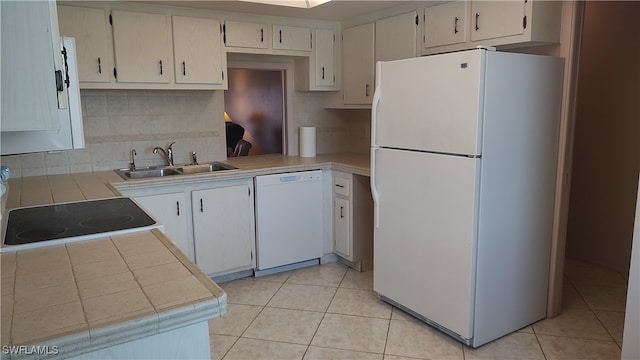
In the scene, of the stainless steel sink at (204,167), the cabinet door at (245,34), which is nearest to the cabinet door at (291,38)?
the cabinet door at (245,34)

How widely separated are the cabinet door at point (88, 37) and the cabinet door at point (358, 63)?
1.89m

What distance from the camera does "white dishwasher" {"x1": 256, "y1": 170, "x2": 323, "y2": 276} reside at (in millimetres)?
3453

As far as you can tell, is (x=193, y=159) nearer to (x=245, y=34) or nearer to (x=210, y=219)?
(x=210, y=219)

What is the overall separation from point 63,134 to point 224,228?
2048 mm

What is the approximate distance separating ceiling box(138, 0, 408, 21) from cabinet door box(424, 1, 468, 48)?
0.98 feet

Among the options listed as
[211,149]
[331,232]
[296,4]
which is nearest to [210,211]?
[211,149]

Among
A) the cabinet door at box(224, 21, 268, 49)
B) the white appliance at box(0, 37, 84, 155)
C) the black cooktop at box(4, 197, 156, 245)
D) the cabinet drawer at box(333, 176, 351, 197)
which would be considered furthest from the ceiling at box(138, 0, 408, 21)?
the white appliance at box(0, 37, 84, 155)

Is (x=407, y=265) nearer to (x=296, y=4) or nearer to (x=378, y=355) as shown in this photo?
(x=378, y=355)

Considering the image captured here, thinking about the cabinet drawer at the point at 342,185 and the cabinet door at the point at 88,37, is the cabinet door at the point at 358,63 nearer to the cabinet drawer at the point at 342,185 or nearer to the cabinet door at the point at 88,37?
the cabinet drawer at the point at 342,185

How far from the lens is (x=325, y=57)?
3928mm

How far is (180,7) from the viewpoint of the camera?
3.24 meters

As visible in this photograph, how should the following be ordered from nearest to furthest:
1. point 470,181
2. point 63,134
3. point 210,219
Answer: point 63,134
point 470,181
point 210,219

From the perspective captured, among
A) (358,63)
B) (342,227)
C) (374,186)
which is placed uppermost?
(358,63)

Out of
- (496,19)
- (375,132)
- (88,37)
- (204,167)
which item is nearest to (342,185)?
(375,132)
